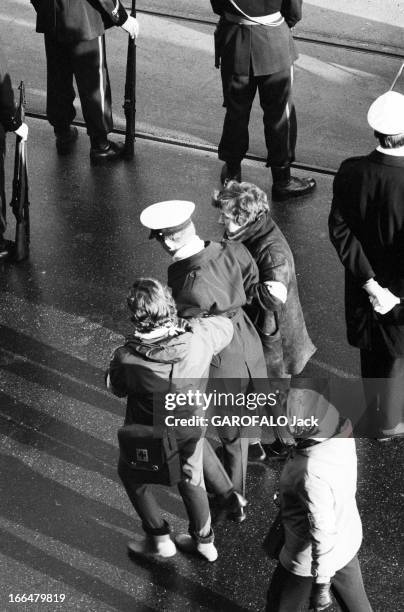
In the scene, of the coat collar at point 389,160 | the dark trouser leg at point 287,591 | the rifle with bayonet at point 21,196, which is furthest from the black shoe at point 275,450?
the rifle with bayonet at point 21,196

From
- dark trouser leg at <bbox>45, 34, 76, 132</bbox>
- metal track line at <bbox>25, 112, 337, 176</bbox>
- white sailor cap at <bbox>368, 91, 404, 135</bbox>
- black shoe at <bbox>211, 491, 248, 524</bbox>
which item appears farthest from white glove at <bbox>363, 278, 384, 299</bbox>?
dark trouser leg at <bbox>45, 34, 76, 132</bbox>

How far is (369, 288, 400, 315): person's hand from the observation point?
4.58m

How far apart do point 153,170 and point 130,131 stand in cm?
33

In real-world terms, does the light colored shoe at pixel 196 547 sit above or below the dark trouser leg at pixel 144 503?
below

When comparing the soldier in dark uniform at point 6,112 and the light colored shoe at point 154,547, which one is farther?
the soldier in dark uniform at point 6,112

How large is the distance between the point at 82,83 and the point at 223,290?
3347mm

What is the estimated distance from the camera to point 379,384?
4.99 metres

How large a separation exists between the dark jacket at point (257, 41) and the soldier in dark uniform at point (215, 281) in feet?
7.55

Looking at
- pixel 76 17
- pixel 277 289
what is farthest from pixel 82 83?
pixel 277 289

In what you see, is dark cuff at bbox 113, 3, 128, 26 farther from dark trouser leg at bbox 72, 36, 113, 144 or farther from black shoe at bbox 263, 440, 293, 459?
black shoe at bbox 263, 440, 293, 459

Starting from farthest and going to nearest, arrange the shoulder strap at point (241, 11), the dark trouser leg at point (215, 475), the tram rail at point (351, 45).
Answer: the tram rail at point (351, 45) < the shoulder strap at point (241, 11) < the dark trouser leg at point (215, 475)

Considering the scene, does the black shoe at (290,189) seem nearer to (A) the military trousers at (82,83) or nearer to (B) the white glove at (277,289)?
(A) the military trousers at (82,83)

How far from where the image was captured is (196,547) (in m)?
4.46

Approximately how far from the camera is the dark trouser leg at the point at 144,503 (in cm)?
415
